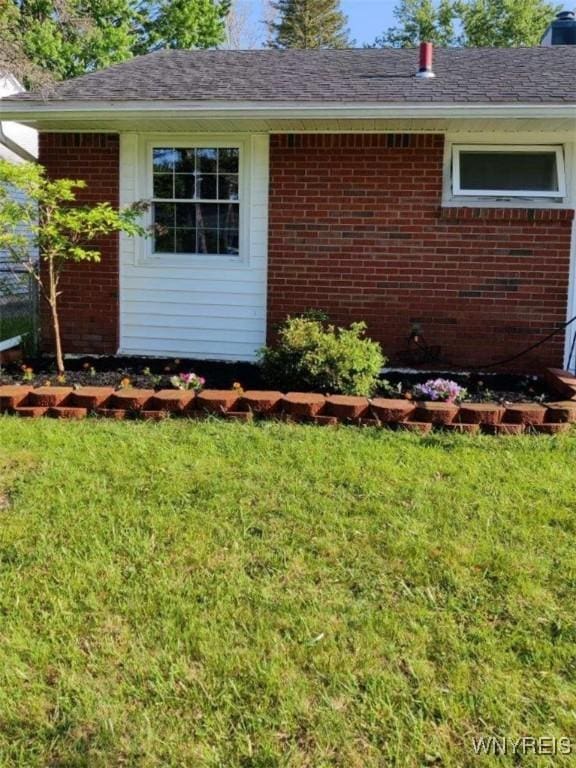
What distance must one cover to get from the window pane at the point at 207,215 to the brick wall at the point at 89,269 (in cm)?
84

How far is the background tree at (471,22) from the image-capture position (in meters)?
31.2

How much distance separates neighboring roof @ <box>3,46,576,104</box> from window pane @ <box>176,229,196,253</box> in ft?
4.32

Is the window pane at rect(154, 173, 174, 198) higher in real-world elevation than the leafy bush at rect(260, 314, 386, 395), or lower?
higher

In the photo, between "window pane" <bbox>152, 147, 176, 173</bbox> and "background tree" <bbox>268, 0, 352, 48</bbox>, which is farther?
"background tree" <bbox>268, 0, 352, 48</bbox>

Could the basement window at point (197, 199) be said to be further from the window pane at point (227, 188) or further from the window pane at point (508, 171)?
the window pane at point (508, 171)

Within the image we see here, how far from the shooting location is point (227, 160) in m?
6.75

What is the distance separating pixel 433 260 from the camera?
21.3ft

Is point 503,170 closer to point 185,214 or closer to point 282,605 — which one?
point 185,214

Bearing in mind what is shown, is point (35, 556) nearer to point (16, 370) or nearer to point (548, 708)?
point (548, 708)

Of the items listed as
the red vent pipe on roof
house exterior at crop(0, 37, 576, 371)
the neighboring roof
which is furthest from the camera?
the red vent pipe on roof

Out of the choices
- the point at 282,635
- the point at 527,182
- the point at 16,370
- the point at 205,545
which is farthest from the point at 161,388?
the point at 527,182

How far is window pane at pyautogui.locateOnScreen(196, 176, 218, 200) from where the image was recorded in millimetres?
6816

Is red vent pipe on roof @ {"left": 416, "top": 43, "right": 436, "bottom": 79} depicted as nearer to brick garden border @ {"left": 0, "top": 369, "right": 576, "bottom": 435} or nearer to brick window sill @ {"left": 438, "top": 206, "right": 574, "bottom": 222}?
brick window sill @ {"left": 438, "top": 206, "right": 574, "bottom": 222}

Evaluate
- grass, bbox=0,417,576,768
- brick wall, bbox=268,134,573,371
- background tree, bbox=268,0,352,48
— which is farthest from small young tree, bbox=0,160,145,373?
background tree, bbox=268,0,352,48
